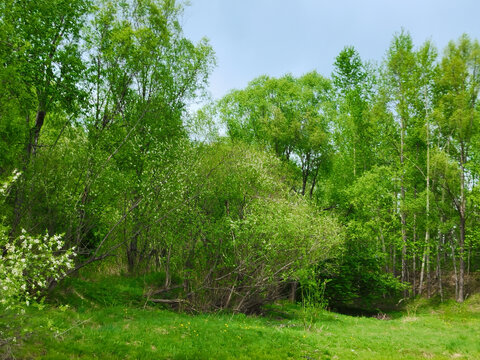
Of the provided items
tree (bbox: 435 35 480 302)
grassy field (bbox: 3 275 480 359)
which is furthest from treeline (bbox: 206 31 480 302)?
grassy field (bbox: 3 275 480 359)

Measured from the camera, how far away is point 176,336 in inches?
448

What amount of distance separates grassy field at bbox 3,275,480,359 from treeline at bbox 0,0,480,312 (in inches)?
69.4

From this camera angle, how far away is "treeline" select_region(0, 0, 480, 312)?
13328mm

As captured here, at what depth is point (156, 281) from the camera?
19969mm

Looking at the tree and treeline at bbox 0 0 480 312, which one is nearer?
treeline at bbox 0 0 480 312

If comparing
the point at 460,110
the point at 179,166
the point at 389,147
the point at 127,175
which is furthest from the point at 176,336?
the point at 389,147

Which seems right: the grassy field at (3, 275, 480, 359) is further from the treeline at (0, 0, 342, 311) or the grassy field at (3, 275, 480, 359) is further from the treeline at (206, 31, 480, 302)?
the treeline at (206, 31, 480, 302)

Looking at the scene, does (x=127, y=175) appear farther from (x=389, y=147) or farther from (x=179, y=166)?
(x=389, y=147)

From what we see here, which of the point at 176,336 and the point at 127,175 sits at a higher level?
the point at 127,175

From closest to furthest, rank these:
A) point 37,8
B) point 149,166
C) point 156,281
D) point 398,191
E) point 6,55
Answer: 1. point 6,55
2. point 37,8
3. point 149,166
4. point 156,281
5. point 398,191

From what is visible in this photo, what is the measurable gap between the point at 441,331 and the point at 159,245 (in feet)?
51.3

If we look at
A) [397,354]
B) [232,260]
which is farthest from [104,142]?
[397,354]

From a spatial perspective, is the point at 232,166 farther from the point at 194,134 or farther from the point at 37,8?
the point at 37,8

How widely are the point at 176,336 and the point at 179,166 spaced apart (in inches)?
297
